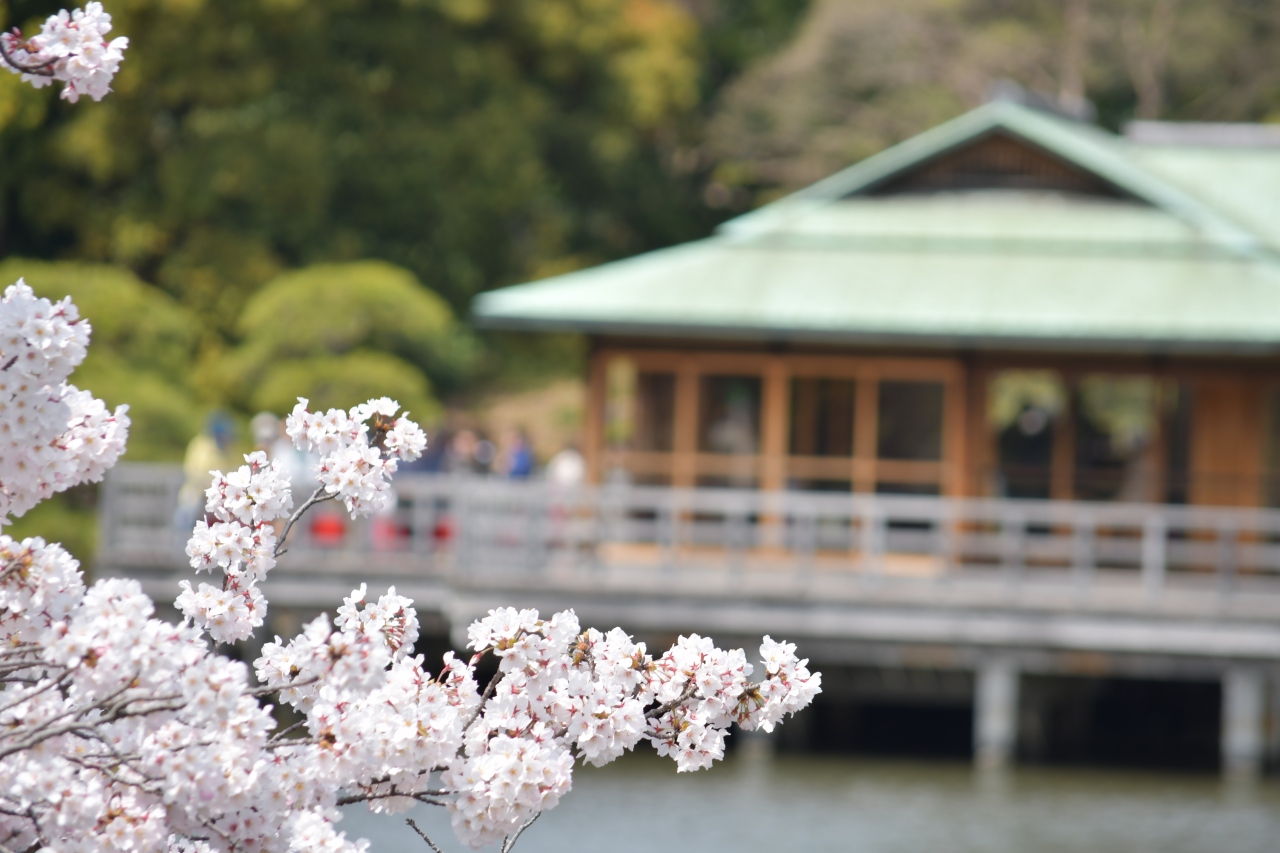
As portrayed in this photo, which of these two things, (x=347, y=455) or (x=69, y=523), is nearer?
(x=347, y=455)

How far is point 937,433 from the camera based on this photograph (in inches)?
738

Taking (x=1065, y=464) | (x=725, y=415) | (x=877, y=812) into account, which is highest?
(x=725, y=415)

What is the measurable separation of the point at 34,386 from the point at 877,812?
37.2ft

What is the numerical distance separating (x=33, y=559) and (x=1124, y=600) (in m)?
13.0

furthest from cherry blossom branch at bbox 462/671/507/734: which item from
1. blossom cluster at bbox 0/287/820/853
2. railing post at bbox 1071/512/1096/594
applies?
railing post at bbox 1071/512/1096/594

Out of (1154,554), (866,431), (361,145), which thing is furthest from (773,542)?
(361,145)

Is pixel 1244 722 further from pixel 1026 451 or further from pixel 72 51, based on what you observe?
pixel 72 51

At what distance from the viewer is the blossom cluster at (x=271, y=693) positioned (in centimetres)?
371

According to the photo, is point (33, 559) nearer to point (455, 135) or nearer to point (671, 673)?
point (671, 673)

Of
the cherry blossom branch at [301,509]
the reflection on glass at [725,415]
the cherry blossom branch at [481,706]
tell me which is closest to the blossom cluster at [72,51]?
the cherry blossom branch at [301,509]

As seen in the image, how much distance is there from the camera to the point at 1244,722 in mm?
15938

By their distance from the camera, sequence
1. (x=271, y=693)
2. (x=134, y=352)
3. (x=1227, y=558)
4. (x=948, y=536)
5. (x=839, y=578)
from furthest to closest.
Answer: (x=134, y=352), (x=948, y=536), (x=839, y=578), (x=1227, y=558), (x=271, y=693)

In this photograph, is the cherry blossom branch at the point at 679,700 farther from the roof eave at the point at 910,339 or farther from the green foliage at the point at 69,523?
the green foliage at the point at 69,523

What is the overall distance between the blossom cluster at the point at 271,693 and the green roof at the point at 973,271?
1362cm
